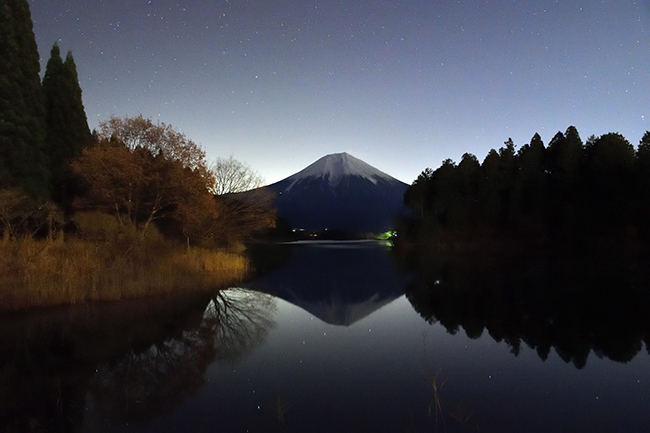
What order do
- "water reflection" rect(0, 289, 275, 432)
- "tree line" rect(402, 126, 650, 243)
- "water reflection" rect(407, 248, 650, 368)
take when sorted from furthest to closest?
"tree line" rect(402, 126, 650, 243) → "water reflection" rect(407, 248, 650, 368) → "water reflection" rect(0, 289, 275, 432)

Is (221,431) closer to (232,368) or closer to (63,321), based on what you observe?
(232,368)

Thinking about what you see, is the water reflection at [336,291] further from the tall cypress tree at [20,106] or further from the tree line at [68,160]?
the tall cypress tree at [20,106]

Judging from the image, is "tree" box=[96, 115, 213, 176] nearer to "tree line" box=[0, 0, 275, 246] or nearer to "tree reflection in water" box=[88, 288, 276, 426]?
"tree line" box=[0, 0, 275, 246]

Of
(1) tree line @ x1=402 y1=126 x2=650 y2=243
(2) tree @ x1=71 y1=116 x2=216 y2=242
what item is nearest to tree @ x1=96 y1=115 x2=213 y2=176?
(2) tree @ x1=71 y1=116 x2=216 y2=242

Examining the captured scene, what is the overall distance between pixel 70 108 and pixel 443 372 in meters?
28.6

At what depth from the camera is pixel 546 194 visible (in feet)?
165

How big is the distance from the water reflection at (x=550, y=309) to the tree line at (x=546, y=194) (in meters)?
23.6

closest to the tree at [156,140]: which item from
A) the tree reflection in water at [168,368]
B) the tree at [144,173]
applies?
the tree at [144,173]

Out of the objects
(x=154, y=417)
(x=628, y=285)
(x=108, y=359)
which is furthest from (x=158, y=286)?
(x=628, y=285)

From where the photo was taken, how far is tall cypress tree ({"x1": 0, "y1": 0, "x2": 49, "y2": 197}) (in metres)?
21.9

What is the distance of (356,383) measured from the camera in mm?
7402

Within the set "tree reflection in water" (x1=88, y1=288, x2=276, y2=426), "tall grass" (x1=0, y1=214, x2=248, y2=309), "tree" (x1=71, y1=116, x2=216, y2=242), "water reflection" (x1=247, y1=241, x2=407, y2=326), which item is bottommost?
"water reflection" (x1=247, y1=241, x2=407, y2=326)

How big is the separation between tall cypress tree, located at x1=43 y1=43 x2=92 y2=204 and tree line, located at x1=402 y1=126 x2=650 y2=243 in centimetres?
4560

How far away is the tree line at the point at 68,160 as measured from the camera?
19859mm
